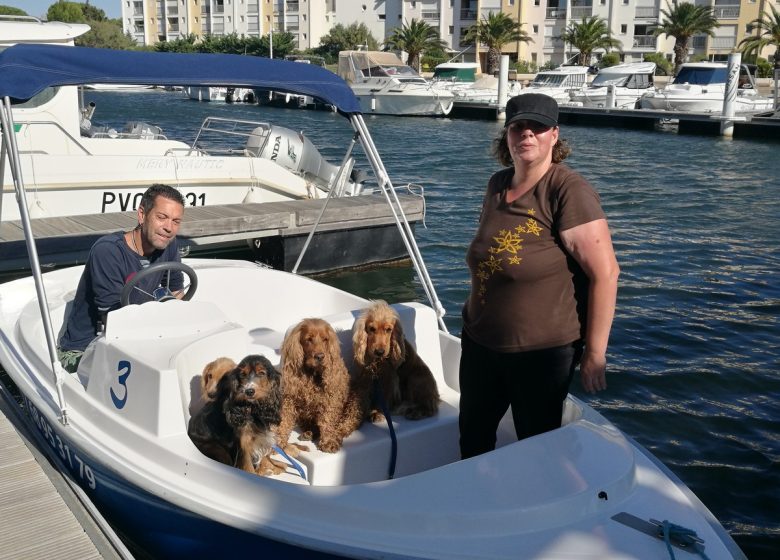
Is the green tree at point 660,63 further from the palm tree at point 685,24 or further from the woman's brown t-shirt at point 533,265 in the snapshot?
the woman's brown t-shirt at point 533,265

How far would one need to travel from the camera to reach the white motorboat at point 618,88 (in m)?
40.5

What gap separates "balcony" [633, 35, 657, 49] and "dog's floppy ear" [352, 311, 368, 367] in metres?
66.2

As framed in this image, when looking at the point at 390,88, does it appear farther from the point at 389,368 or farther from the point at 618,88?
the point at 389,368

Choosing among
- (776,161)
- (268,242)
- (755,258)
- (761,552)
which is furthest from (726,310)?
(776,161)

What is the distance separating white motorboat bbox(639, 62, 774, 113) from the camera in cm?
3675

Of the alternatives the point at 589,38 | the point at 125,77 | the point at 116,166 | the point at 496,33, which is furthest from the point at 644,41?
the point at 125,77

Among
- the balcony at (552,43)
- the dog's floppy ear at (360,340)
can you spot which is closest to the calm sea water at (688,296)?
the dog's floppy ear at (360,340)

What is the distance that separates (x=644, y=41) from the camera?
6469cm

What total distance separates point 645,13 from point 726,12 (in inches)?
241

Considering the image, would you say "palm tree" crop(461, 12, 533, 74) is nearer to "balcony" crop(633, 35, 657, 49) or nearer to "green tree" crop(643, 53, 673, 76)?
"green tree" crop(643, 53, 673, 76)

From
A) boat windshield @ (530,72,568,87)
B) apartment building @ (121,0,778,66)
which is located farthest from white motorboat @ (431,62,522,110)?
apartment building @ (121,0,778,66)

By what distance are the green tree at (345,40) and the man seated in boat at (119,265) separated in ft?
229

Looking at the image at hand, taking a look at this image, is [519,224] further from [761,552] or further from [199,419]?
[761,552]

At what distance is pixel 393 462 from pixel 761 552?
103 inches
